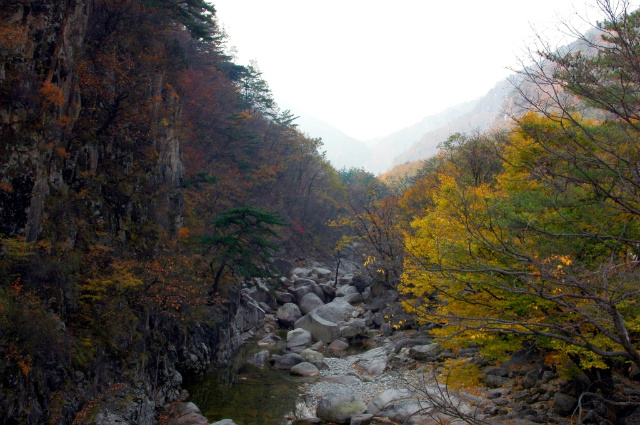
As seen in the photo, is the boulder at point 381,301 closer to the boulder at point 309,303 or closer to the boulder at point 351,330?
the boulder at point 351,330

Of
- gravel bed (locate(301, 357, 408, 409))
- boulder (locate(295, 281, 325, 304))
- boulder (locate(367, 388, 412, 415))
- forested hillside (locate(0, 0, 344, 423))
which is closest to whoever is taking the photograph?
forested hillside (locate(0, 0, 344, 423))

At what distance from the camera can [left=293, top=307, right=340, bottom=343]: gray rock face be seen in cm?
2398

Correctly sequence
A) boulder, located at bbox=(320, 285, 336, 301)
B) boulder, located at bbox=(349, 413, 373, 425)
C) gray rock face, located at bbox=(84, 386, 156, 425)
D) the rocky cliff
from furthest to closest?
1. boulder, located at bbox=(320, 285, 336, 301)
2. boulder, located at bbox=(349, 413, 373, 425)
3. gray rock face, located at bbox=(84, 386, 156, 425)
4. the rocky cliff

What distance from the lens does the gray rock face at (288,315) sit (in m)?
27.6

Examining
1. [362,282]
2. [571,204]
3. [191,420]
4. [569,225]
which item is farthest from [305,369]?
[362,282]

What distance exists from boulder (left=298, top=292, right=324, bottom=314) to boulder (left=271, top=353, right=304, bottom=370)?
9125 millimetres

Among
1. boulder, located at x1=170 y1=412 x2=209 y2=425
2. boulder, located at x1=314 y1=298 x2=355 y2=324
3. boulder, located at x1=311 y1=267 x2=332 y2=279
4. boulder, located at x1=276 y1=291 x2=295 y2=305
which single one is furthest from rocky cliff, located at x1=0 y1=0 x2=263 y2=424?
boulder, located at x1=311 y1=267 x2=332 y2=279

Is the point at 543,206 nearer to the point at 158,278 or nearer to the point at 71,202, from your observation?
the point at 158,278

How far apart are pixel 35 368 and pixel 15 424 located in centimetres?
118

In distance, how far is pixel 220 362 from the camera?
19.3 meters

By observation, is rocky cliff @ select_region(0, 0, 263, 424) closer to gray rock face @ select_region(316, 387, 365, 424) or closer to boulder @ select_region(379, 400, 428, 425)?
gray rock face @ select_region(316, 387, 365, 424)

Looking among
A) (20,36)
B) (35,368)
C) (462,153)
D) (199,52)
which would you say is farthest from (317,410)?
(199,52)

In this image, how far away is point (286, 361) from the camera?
1959cm

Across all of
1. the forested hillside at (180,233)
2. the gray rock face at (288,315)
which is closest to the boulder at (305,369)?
the forested hillside at (180,233)
